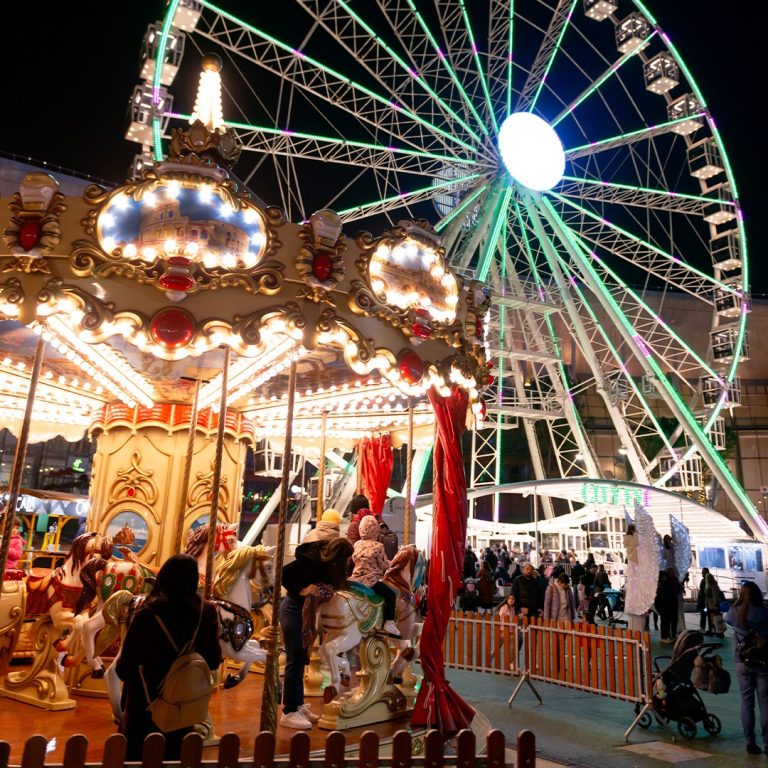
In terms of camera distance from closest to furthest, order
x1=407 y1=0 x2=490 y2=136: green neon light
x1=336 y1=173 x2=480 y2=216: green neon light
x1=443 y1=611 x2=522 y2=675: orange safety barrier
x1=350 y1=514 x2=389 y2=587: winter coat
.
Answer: x1=350 y1=514 x2=389 y2=587: winter coat
x1=443 y1=611 x2=522 y2=675: orange safety barrier
x1=336 y1=173 x2=480 y2=216: green neon light
x1=407 y1=0 x2=490 y2=136: green neon light

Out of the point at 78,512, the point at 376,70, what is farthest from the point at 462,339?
the point at 78,512

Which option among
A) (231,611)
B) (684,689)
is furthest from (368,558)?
(684,689)

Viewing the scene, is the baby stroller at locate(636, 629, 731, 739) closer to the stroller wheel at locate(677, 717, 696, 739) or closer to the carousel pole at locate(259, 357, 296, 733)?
the stroller wheel at locate(677, 717, 696, 739)

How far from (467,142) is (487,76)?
1.80 m

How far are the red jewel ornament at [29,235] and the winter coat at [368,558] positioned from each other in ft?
11.9

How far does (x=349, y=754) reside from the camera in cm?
485

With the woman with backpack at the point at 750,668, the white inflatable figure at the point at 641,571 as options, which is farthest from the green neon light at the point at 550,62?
the woman with backpack at the point at 750,668

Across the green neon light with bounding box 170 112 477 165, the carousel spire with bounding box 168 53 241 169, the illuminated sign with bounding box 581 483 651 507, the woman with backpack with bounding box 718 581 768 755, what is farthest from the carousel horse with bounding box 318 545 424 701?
the illuminated sign with bounding box 581 483 651 507

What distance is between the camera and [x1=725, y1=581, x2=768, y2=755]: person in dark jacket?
6059 millimetres

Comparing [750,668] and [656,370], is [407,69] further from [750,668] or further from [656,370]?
[750,668]

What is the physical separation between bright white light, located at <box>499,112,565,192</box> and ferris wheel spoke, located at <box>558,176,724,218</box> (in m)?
1.21

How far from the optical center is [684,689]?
22.3ft

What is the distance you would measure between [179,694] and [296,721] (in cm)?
221

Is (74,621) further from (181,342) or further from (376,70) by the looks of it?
(376,70)
